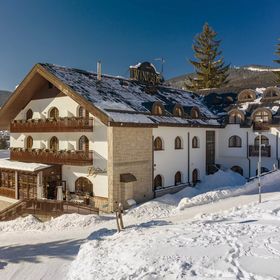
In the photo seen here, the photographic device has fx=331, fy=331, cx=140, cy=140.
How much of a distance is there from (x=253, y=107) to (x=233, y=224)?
71.5 ft

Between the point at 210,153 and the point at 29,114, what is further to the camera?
the point at 210,153

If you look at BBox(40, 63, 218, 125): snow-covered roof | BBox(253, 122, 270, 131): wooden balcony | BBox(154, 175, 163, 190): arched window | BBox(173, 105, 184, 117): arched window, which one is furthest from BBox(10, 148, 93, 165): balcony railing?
BBox(253, 122, 270, 131): wooden balcony

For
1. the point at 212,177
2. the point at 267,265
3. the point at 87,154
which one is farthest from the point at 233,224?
the point at 212,177

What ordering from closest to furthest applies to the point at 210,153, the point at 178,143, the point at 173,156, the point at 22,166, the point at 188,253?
1. the point at 188,253
2. the point at 22,166
3. the point at 173,156
4. the point at 178,143
5. the point at 210,153

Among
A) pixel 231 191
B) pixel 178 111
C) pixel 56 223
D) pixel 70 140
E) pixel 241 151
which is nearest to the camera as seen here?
pixel 56 223

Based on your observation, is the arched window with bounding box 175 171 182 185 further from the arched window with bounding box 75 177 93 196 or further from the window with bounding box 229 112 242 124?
the window with bounding box 229 112 242 124

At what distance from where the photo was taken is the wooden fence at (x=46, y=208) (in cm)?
2097

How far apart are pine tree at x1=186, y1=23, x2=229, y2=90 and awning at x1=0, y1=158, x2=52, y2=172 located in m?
42.0

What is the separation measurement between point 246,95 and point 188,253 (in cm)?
2719

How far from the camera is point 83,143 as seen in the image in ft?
80.2

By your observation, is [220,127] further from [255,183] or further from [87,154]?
[87,154]

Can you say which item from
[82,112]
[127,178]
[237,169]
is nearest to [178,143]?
[127,178]

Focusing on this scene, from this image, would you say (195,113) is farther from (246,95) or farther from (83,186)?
(83,186)

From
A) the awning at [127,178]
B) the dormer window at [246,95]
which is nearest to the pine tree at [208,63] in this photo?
the dormer window at [246,95]
